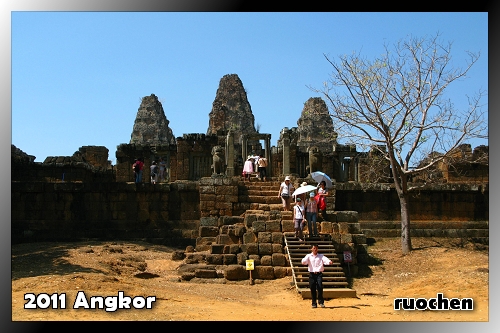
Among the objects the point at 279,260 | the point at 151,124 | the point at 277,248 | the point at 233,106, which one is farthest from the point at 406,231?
the point at 151,124

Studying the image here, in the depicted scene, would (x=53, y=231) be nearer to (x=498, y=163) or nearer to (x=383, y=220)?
(x=383, y=220)

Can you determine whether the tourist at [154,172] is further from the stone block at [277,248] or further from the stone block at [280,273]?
the stone block at [280,273]

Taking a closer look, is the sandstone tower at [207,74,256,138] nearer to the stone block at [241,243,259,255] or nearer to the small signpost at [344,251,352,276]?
the stone block at [241,243,259,255]

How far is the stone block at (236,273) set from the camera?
19141 millimetres

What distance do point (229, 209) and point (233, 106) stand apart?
102ft

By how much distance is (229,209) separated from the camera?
23.1 meters

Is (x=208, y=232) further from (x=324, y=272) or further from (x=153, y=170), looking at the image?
(x=153, y=170)

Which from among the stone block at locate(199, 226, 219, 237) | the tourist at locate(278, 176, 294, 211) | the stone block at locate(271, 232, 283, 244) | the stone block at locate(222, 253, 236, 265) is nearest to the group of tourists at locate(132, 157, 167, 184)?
the stone block at locate(199, 226, 219, 237)

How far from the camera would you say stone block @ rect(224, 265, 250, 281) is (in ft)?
62.8

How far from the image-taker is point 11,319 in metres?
14.0

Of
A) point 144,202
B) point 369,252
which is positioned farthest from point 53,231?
point 369,252

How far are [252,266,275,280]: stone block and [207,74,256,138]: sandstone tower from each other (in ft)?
105

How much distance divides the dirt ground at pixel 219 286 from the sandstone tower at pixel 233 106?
28354 millimetres

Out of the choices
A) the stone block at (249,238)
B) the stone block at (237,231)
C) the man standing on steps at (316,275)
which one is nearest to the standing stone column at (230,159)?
the stone block at (237,231)
